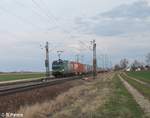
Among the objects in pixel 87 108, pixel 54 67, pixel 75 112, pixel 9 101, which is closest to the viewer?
pixel 75 112

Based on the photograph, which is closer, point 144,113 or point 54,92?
point 144,113

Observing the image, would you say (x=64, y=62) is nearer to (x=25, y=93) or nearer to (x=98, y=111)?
(x=25, y=93)

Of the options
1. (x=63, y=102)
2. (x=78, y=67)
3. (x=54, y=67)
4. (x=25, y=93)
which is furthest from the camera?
(x=78, y=67)

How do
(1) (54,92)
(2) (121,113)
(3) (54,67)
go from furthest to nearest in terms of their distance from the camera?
(3) (54,67) < (1) (54,92) < (2) (121,113)

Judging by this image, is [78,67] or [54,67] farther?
[78,67]

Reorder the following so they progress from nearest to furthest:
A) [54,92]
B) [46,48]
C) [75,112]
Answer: [75,112], [54,92], [46,48]

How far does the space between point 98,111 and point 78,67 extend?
8313 cm

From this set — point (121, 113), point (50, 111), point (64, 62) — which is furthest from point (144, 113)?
point (64, 62)

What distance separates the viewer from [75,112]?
75.5 ft

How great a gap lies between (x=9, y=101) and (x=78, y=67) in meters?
76.0

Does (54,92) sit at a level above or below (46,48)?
below

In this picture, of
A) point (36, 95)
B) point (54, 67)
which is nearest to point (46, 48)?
point (54, 67)

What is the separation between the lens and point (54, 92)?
44562 mm

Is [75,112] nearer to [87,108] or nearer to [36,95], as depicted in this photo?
[87,108]
